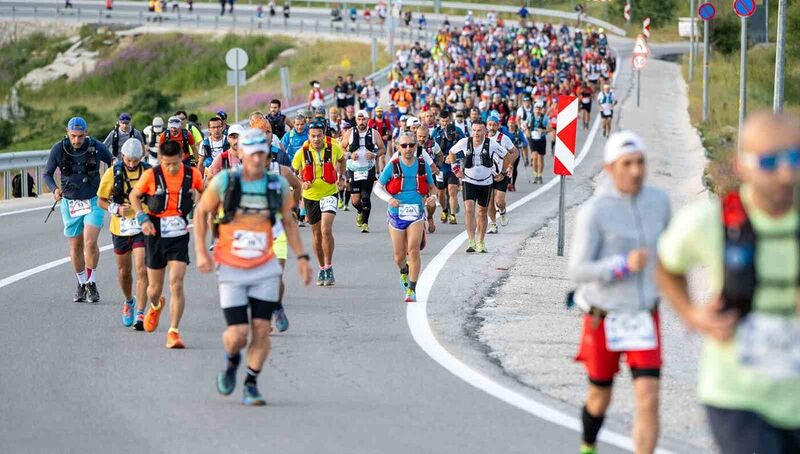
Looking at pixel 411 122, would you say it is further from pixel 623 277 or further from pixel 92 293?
pixel 623 277

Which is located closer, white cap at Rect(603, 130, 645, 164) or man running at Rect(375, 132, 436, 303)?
white cap at Rect(603, 130, 645, 164)

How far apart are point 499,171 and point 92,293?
644cm

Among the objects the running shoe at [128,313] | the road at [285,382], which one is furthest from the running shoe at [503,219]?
the running shoe at [128,313]

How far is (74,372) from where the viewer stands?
1120 cm

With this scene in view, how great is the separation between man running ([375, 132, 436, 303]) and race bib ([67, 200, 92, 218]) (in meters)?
2.90

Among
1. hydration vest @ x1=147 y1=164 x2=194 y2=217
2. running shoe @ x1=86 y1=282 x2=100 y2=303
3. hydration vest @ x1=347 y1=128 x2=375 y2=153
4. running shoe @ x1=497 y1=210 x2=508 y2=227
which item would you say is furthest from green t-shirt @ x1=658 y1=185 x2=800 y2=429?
running shoe @ x1=497 y1=210 x2=508 y2=227

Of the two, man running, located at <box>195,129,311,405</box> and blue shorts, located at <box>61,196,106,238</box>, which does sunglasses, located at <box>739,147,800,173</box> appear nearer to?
man running, located at <box>195,129,311,405</box>

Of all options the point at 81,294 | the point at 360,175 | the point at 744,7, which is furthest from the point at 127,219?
the point at 744,7

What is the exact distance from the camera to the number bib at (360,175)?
70.2 ft

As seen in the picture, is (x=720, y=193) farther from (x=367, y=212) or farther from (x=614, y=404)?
(x=614, y=404)

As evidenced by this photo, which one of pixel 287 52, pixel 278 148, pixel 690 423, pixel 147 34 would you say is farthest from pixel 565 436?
pixel 147 34

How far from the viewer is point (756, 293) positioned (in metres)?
5.66

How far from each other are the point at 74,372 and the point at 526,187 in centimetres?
2019

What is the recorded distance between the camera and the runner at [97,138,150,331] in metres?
13.2
